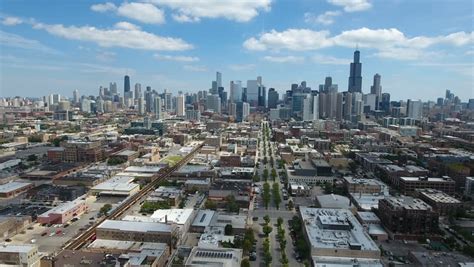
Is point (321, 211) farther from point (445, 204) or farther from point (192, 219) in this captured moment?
point (445, 204)

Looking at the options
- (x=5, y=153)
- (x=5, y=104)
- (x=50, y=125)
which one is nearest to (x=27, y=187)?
(x=5, y=153)

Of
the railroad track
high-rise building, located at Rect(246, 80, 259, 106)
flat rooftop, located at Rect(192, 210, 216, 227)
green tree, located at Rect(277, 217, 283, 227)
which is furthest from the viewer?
high-rise building, located at Rect(246, 80, 259, 106)

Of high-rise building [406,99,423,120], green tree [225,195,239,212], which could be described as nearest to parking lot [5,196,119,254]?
green tree [225,195,239,212]

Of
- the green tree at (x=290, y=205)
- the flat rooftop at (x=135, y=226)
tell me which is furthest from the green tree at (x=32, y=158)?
the green tree at (x=290, y=205)

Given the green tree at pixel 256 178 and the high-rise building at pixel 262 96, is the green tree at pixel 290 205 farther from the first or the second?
the high-rise building at pixel 262 96

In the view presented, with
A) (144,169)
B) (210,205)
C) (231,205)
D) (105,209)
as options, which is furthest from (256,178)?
(105,209)

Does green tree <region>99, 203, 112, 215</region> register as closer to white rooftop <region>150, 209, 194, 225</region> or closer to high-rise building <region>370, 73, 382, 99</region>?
white rooftop <region>150, 209, 194, 225</region>
